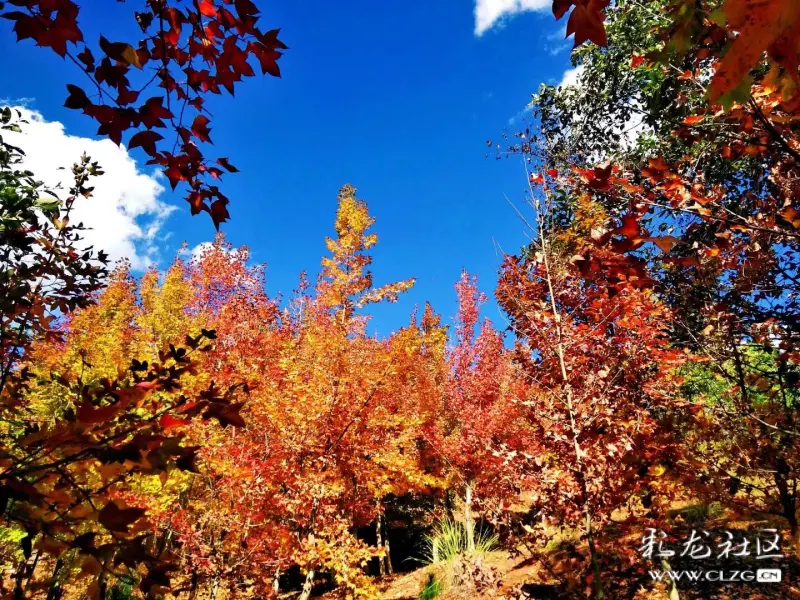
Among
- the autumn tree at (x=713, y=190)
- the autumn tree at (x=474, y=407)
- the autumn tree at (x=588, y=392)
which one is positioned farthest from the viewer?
the autumn tree at (x=474, y=407)

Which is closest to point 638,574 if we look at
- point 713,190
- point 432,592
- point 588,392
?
point 432,592

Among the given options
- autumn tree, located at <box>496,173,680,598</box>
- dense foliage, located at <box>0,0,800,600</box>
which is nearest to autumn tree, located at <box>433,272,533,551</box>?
dense foliage, located at <box>0,0,800,600</box>

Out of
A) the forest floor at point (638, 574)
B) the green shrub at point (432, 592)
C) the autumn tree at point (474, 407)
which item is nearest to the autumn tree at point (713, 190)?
the forest floor at point (638, 574)

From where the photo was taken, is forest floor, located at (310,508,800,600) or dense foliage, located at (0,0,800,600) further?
forest floor, located at (310,508,800,600)

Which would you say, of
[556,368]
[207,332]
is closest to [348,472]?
[556,368]

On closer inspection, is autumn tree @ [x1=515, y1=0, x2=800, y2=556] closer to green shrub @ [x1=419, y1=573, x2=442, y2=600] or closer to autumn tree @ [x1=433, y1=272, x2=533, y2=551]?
autumn tree @ [x1=433, y1=272, x2=533, y2=551]

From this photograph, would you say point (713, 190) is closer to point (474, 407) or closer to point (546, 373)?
point (546, 373)

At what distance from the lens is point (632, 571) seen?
25.6ft

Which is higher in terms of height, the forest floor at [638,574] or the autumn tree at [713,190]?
the autumn tree at [713,190]

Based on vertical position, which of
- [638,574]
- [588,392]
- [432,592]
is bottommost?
[432,592]

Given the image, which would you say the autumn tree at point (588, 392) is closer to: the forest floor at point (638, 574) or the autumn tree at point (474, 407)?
the forest floor at point (638, 574)

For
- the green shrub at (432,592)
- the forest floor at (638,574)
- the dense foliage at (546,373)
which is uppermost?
the dense foliage at (546,373)

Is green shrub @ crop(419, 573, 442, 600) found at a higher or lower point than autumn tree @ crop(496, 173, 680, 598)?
lower

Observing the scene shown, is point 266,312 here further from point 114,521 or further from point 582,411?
point 114,521
